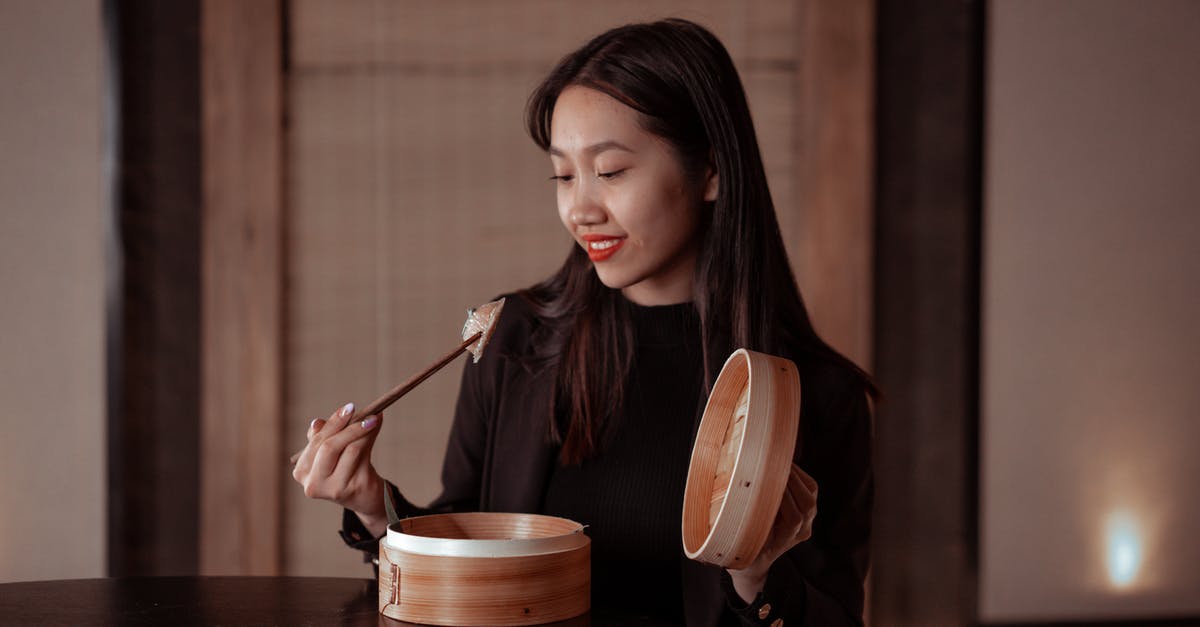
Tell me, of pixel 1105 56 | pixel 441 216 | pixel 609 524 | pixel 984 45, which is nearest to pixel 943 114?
pixel 984 45

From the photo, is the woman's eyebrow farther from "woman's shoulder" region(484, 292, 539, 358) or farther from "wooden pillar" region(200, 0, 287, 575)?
"wooden pillar" region(200, 0, 287, 575)

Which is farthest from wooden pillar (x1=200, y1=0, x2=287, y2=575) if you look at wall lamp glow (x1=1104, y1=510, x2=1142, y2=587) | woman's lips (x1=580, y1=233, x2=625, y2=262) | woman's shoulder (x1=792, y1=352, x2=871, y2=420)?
wall lamp glow (x1=1104, y1=510, x2=1142, y2=587)

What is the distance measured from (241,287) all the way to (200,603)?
201cm

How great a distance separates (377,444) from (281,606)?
1.96 m

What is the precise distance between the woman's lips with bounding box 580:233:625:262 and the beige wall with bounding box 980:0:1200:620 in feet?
6.18

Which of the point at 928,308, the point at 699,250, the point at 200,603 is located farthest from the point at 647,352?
the point at 928,308

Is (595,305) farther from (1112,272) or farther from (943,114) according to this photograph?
(1112,272)

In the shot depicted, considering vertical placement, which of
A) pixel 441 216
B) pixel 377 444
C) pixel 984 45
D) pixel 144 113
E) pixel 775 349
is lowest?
pixel 377 444

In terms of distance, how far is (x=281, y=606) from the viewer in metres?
1.20

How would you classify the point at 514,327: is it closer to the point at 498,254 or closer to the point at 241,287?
the point at 498,254

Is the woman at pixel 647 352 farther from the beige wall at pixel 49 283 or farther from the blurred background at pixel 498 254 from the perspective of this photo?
the beige wall at pixel 49 283

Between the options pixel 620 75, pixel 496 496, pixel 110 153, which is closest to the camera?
pixel 620 75

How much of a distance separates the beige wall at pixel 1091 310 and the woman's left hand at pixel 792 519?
2.08m

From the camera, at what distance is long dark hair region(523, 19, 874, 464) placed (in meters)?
1.53
